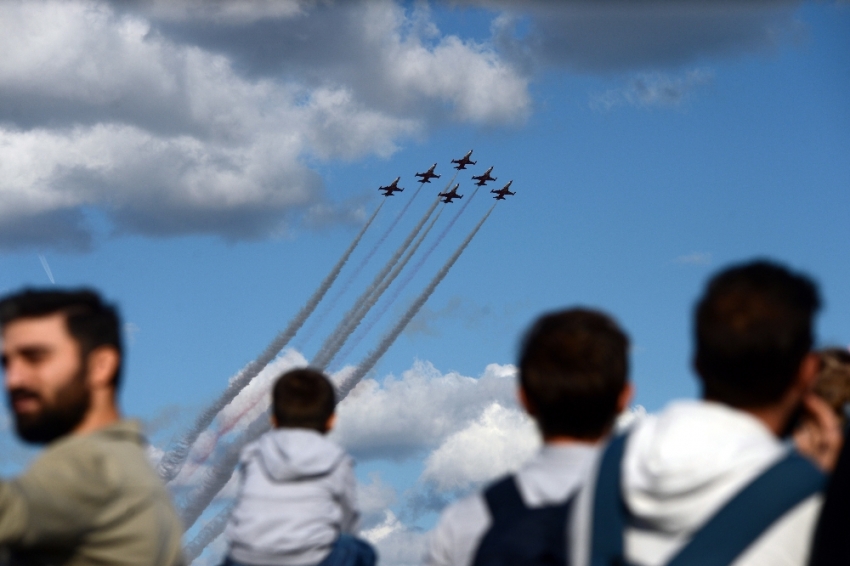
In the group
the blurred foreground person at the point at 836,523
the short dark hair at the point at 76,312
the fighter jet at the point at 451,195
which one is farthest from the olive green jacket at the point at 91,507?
the fighter jet at the point at 451,195

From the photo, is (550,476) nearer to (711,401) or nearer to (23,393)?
(711,401)

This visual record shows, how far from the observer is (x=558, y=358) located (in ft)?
13.6

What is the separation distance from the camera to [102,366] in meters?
4.21

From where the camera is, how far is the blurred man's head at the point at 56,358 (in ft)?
13.2

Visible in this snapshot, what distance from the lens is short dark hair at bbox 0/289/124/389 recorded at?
415 cm

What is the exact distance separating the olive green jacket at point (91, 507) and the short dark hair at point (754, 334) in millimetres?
2238

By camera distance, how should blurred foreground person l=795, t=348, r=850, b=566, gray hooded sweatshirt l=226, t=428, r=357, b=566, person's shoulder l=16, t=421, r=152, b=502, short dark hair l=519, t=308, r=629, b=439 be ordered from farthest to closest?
gray hooded sweatshirt l=226, t=428, r=357, b=566
short dark hair l=519, t=308, r=629, b=439
person's shoulder l=16, t=421, r=152, b=502
blurred foreground person l=795, t=348, r=850, b=566

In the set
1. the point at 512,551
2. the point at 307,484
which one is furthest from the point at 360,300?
the point at 512,551

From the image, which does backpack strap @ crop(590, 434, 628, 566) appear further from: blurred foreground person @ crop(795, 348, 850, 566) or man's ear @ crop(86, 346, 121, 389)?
man's ear @ crop(86, 346, 121, 389)

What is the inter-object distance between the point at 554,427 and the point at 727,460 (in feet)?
3.65

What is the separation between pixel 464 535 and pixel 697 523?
1.38 meters

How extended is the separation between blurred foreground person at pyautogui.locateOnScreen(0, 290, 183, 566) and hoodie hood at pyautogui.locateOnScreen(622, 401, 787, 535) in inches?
76.4

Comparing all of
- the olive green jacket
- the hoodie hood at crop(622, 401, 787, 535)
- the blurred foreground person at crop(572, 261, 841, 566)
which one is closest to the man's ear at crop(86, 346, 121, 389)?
the olive green jacket

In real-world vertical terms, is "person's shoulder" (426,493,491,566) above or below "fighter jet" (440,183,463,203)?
below
